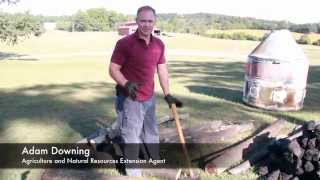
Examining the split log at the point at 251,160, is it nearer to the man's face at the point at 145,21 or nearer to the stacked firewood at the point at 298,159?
the stacked firewood at the point at 298,159

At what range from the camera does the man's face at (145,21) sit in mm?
5324

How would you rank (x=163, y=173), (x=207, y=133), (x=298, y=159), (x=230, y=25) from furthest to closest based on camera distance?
(x=230, y=25), (x=207, y=133), (x=163, y=173), (x=298, y=159)

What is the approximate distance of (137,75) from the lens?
18.3 ft

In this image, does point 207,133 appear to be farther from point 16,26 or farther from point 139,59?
point 16,26

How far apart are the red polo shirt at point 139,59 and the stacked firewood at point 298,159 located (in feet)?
5.92

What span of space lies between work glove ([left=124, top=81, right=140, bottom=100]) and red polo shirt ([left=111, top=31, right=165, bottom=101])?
9.5 inches

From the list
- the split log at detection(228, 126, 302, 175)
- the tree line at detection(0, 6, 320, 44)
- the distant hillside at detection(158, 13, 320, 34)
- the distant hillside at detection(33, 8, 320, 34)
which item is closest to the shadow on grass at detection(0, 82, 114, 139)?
the split log at detection(228, 126, 302, 175)

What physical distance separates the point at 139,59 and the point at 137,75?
0.20 metres

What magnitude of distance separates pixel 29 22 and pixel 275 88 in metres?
26.4

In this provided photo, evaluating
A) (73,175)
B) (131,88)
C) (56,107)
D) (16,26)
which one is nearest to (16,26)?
(16,26)

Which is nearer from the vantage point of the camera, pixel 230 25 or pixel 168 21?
pixel 230 25

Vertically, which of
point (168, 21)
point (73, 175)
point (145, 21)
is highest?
point (145, 21)

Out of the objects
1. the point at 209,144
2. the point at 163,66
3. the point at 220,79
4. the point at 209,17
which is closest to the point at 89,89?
the point at 220,79

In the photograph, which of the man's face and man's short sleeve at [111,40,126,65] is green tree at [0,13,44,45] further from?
the man's face
